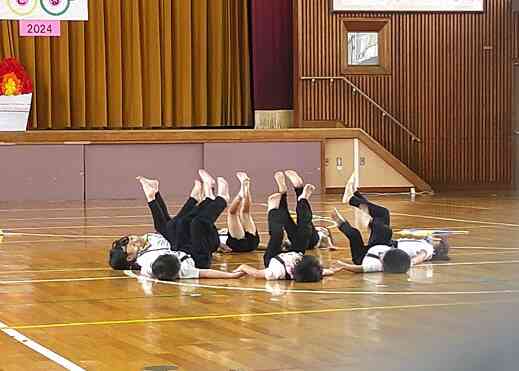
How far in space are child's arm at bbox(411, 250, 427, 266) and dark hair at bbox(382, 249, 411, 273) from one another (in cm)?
30

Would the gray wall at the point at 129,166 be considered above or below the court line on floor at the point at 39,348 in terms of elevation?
above

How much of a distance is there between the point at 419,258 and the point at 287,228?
0.76 meters

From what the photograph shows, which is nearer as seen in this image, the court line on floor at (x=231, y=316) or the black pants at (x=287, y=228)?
the court line on floor at (x=231, y=316)

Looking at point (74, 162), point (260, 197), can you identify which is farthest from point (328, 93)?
point (74, 162)

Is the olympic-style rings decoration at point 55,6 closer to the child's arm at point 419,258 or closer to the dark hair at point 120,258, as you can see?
the dark hair at point 120,258

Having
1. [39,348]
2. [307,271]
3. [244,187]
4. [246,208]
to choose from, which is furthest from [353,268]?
A: [39,348]

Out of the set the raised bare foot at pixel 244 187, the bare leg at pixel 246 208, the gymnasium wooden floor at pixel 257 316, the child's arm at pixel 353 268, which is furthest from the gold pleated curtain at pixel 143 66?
the child's arm at pixel 353 268

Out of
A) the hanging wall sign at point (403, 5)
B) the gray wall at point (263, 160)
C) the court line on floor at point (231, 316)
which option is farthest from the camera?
the hanging wall sign at point (403, 5)

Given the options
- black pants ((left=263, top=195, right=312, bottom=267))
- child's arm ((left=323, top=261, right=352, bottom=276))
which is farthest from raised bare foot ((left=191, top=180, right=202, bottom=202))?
child's arm ((left=323, top=261, right=352, bottom=276))

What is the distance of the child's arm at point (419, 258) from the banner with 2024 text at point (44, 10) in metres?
7.48

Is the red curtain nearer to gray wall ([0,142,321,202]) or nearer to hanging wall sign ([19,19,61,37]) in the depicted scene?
gray wall ([0,142,321,202])

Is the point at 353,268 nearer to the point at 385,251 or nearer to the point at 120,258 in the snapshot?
the point at 385,251

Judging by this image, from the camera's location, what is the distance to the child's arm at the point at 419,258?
589 centimetres

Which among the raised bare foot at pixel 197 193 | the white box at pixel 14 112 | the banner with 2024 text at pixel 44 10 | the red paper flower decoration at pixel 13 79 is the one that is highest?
the banner with 2024 text at pixel 44 10
